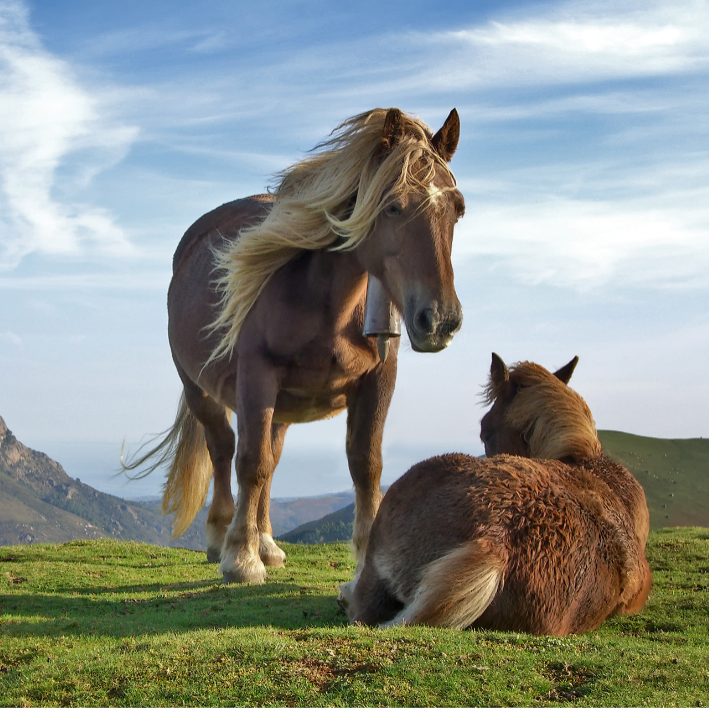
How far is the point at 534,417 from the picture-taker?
7266mm

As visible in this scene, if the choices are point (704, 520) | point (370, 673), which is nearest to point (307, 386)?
point (370, 673)

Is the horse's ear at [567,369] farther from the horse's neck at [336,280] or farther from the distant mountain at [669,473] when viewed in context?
the distant mountain at [669,473]

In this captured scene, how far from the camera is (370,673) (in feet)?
13.9

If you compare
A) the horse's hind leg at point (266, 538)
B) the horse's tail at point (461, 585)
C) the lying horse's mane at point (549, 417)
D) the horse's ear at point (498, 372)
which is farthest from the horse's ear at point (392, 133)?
the horse's hind leg at point (266, 538)

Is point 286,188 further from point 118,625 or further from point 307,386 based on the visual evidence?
point 118,625

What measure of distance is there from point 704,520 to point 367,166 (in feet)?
50.4

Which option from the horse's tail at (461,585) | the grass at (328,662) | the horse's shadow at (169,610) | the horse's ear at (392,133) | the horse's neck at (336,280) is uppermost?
the horse's ear at (392,133)

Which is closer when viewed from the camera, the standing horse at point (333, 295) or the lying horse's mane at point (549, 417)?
the standing horse at point (333, 295)

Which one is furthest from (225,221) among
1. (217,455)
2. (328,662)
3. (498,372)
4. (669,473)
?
(669,473)

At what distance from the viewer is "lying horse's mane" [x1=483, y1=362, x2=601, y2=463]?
6859 mm

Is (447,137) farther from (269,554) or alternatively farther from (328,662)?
(269,554)

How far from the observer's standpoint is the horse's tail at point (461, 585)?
193 inches

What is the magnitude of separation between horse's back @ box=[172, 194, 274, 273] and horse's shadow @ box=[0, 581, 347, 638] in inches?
167

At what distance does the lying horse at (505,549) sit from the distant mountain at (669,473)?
41.0ft
